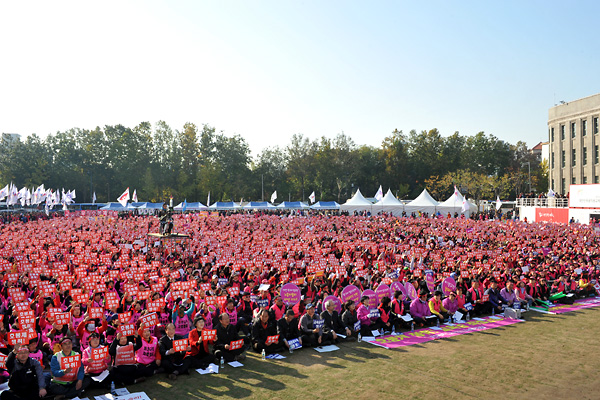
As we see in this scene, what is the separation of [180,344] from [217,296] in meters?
2.30

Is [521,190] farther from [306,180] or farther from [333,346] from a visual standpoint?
[333,346]

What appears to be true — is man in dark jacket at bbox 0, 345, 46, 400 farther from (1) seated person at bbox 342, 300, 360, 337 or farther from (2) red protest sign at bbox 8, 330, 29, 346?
(1) seated person at bbox 342, 300, 360, 337

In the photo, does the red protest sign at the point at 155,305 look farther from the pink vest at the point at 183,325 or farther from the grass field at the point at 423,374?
the grass field at the point at 423,374

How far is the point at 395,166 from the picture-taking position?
300ft

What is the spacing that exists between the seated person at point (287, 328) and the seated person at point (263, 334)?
143 mm

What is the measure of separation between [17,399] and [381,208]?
50.3m

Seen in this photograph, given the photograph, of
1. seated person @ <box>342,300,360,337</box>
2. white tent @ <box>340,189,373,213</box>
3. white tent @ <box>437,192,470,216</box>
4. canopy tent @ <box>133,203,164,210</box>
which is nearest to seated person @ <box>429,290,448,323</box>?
seated person @ <box>342,300,360,337</box>

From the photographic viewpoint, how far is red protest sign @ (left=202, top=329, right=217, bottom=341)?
9.88m

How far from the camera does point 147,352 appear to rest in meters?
9.29

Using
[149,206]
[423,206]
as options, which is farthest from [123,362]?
[149,206]

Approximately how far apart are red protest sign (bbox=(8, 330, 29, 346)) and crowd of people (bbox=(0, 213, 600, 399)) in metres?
0.02

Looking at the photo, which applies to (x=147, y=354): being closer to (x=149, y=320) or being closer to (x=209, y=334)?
(x=149, y=320)

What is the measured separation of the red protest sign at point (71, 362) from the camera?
813 cm

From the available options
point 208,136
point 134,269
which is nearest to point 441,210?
point 134,269
